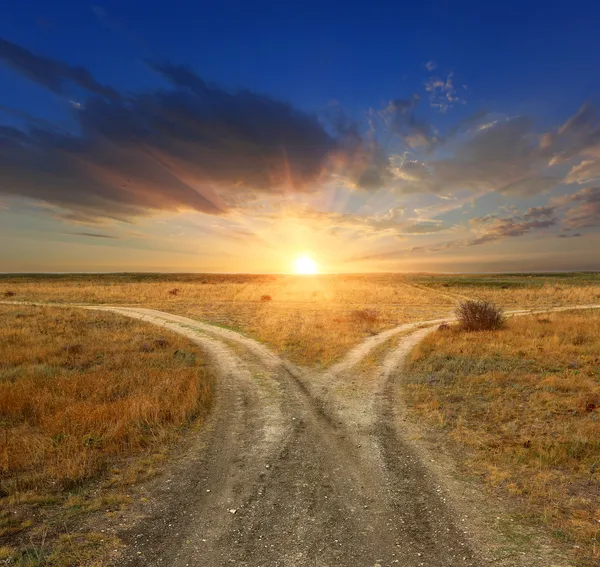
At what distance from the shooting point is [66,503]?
22.2 feet

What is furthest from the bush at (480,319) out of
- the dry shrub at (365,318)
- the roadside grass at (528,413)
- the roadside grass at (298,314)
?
the dry shrub at (365,318)

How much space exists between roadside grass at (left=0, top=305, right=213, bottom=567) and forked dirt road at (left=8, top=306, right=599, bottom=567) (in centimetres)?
82

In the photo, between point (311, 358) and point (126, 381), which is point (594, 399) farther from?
point (126, 381)

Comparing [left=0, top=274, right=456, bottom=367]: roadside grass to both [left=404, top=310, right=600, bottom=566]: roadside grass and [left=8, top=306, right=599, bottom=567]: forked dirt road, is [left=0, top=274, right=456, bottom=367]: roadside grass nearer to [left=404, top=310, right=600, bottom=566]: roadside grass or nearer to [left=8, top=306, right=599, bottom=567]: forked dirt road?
[left=404, top=310, right=600, bottom=566]: roadside grass

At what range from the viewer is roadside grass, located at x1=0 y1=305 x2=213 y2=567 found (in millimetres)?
6004

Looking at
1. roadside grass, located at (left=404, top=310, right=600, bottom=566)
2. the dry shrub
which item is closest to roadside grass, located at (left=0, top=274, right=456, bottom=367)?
the dry shrub

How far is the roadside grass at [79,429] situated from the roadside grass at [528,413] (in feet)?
23.5

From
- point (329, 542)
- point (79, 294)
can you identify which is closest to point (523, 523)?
point (329, 542)

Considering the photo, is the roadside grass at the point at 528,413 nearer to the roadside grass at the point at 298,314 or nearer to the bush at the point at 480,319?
the bush at the point at 480,319

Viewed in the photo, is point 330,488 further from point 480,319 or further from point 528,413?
point 480,319

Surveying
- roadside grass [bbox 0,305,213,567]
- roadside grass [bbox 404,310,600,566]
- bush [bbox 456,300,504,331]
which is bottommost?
roadside grass [bbox 404,310,600,566]

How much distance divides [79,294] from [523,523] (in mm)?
56055

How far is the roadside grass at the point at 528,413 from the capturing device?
6812 millimetres

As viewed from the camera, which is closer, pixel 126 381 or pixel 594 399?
pixel 594 399
